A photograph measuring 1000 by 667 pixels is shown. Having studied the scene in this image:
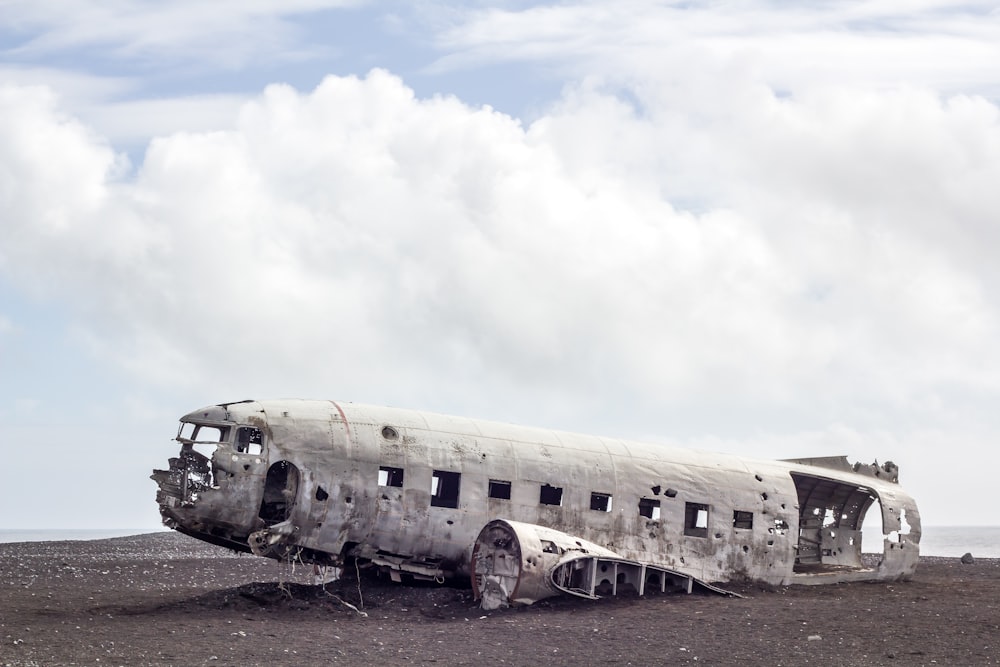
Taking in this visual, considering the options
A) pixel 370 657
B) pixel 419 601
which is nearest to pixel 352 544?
pixel 419 601

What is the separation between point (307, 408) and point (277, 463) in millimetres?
1345

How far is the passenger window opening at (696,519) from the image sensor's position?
26.8m

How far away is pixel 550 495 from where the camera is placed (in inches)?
979

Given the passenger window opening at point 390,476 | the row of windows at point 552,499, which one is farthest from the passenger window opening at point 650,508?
the passenger window opening at point 390,476

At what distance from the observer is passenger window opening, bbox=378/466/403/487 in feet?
75.9

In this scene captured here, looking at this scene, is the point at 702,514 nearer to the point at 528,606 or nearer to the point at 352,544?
the point at 528,606

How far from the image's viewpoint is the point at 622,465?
26000mm

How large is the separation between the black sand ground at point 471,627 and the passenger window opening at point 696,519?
73.6 inches

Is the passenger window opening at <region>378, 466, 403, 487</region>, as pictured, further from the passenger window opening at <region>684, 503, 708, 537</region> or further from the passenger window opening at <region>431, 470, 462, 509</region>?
the passenger window opening at <region>684, 503, 708, 537</region>

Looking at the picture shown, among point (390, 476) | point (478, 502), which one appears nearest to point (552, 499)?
point (478, 502)

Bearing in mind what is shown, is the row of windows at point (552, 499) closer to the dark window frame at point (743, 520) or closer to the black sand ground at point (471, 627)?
the dark window frame at point (743, 520)

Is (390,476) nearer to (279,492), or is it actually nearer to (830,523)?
(279,492)

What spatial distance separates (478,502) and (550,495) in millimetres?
1846

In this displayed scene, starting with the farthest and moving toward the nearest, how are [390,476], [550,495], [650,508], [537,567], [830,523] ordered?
[830,523] < [650,508] < [550,495] < [390,476] < [537,567]
